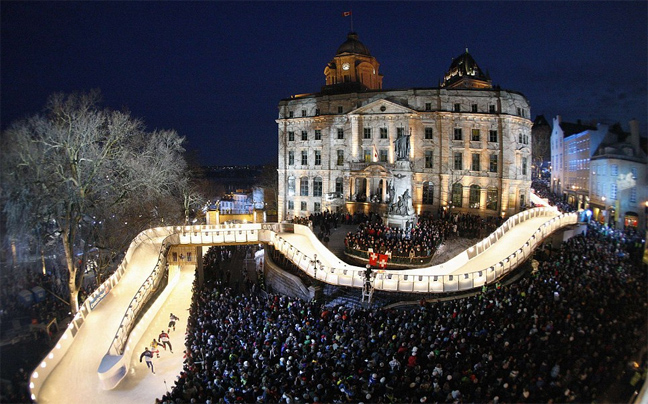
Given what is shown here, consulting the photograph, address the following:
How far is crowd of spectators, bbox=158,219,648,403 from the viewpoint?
11.5 metres

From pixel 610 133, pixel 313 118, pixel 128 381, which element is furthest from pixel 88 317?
pixel 313 118

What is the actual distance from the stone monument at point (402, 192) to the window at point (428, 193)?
34.7 feet

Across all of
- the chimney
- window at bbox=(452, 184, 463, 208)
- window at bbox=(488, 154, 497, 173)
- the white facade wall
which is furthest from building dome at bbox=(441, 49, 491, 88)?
the chimney

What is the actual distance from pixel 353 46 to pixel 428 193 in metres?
22.6

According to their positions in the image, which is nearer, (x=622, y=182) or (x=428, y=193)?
(x=622, y=182)

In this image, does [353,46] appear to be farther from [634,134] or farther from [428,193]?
[634,134]

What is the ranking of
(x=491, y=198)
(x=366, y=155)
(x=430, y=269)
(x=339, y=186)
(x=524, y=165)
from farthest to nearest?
(x=339, y=186)
(x=366, y=155)
(x=524, y=165)
(x=491, y=198)
(x=430, y=269)

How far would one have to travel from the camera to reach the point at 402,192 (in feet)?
110

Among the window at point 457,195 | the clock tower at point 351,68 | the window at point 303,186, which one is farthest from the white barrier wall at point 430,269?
the clock tower at point 351,68

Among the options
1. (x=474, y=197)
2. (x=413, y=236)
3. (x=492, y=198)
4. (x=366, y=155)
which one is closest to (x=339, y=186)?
(x=366, y=155)

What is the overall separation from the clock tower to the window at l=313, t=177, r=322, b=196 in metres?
11.7

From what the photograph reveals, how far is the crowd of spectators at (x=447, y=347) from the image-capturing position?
1146cm

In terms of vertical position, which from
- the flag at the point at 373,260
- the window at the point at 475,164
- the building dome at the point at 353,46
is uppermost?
the building dome at the point at 353,46

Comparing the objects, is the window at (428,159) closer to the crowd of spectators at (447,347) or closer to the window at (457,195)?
the window at (457,195)
